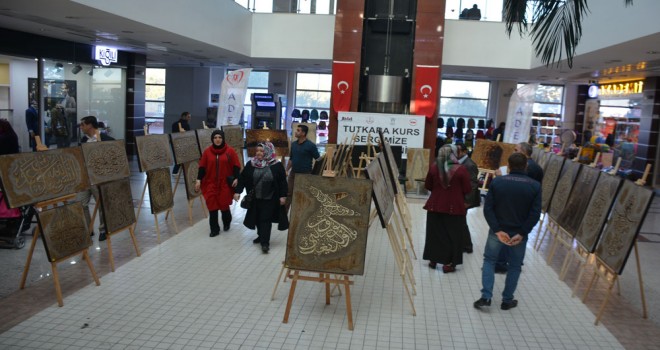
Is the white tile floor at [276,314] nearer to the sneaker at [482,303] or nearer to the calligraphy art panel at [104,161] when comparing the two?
the sneaker at [482,303]

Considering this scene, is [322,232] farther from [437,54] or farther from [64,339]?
[437,54]

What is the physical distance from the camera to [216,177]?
8414 millimetres

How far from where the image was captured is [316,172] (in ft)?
24.6

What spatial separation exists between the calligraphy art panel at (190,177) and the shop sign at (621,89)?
14.8 meters

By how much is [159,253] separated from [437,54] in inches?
353

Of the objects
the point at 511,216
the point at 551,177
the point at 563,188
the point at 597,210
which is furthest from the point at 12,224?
the point at 551,177

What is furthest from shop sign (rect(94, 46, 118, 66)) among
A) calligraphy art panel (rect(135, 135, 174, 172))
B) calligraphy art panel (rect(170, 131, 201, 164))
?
calligraphy art panel (rect(135, 135, 174, 172))

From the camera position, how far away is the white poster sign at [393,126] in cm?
1280

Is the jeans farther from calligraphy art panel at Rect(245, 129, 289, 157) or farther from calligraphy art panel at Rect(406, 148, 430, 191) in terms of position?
calligraphy art panel at Rect(245, 129, 289, 157)

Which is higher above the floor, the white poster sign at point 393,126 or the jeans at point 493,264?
the white poster sign at point 393,126

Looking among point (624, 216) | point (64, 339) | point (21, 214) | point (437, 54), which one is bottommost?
point (64, 339)

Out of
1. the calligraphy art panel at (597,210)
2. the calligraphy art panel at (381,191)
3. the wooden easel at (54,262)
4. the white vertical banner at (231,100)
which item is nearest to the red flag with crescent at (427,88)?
the white vertical banner at (231,100)

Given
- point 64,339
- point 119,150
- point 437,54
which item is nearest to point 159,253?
point 119,150

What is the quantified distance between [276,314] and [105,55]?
13138 mm
